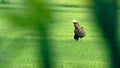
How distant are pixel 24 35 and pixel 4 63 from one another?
3 cm

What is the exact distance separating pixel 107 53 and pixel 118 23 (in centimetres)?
2

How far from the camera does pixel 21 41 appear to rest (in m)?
0.25

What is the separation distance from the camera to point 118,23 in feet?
0.73

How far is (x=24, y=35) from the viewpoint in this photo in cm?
25

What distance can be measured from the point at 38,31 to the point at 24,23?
0.04ft

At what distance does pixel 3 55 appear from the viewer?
0.86ft

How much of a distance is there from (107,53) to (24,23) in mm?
63

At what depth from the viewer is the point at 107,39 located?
0.22 meters

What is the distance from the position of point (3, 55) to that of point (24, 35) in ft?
0.09

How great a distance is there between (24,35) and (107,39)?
7 cm

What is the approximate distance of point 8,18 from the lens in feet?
0.74

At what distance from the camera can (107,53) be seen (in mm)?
226

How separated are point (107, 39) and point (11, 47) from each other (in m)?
0.07

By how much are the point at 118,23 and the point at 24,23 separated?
0.07 meters
